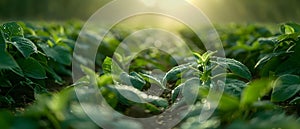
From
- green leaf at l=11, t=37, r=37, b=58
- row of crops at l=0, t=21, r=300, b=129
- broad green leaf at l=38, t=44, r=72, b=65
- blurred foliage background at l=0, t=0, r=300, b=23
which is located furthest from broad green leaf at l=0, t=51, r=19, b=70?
blurred foliage background at l=0, t=0, r=300, b=23

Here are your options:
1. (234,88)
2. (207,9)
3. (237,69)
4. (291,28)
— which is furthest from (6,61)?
(207,9)

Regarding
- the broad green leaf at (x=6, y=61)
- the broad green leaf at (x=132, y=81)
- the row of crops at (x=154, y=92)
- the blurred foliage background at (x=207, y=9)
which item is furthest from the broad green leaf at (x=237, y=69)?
the blurred foliage background at (x=207, y=9)

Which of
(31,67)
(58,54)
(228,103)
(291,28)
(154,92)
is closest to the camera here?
(228,103)

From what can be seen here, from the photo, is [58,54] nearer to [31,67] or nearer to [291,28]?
[31,67]

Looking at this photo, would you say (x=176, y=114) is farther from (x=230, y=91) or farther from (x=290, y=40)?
(x=290, y=40)

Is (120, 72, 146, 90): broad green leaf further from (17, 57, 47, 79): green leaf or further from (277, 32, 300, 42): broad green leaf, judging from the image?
(277, 32, 300, 42): broad green leaf
